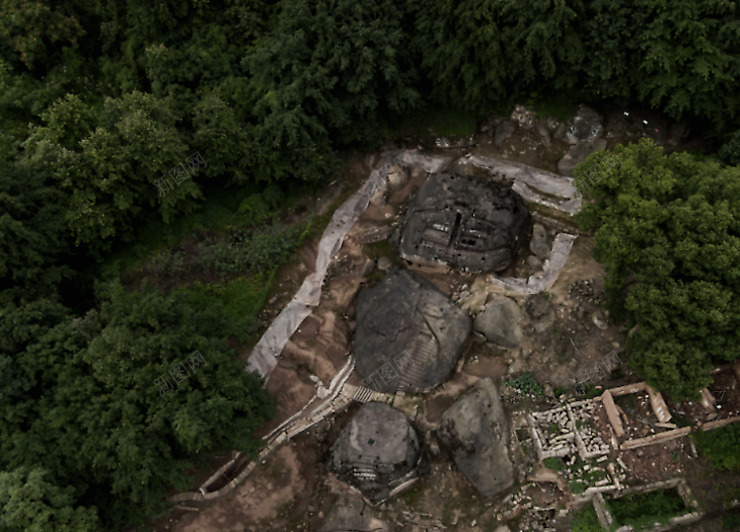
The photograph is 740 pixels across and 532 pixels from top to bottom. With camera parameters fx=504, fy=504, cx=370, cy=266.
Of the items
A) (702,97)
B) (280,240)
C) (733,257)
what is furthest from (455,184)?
(733,257)

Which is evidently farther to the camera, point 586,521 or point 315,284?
point 315,284

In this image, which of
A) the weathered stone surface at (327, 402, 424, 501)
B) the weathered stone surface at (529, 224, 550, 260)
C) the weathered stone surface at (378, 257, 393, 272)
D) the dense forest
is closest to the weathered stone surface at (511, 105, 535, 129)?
the dense forest

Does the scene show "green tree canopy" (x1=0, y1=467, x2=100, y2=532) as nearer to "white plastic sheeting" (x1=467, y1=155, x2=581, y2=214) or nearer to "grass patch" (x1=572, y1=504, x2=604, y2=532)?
"grass patch" (x1=572, y1=504, x2=604, y2=532)

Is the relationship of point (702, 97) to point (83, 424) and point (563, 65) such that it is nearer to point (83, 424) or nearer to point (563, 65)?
point (563, 65)

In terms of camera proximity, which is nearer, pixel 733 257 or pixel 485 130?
pixel 733 257

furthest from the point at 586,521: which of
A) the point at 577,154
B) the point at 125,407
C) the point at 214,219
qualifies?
the point at 214,219

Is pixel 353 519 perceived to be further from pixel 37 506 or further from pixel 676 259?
pixel 676 259

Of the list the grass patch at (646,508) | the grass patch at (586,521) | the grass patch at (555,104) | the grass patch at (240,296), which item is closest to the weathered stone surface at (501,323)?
the grass patch at (586,521)
